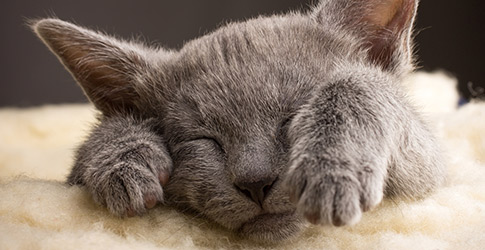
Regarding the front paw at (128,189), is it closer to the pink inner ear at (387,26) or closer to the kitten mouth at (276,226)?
the kitten mouth at (276,226)

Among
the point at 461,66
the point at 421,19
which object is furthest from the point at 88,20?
the point at 461,66

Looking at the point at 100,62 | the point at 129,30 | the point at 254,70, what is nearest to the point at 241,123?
the point at 254,70

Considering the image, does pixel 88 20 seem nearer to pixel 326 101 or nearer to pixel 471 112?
pixel 471 112

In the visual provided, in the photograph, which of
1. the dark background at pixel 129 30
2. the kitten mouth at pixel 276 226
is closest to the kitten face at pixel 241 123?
the kitten mouth at pixel 276 226

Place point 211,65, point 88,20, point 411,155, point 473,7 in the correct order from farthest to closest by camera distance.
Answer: point 88,20
point 473,7
point 211,65
point 411,155

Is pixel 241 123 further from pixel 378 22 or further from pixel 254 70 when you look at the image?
pixel 378 22

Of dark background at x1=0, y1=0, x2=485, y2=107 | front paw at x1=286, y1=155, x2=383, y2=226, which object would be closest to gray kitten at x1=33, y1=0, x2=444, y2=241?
front paw at x1=286, y1=155, x2=383, y2=226

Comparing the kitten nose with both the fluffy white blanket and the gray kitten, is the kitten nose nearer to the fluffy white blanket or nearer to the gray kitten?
the gray kitten
